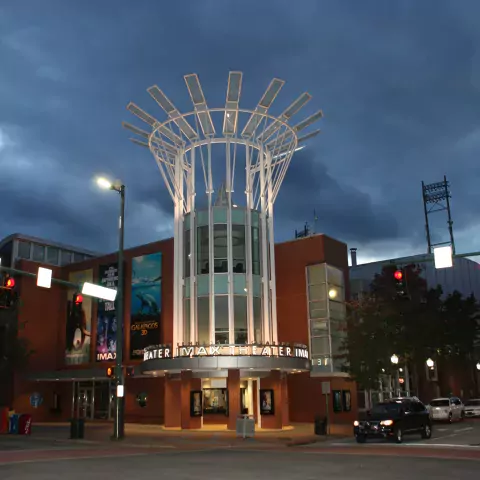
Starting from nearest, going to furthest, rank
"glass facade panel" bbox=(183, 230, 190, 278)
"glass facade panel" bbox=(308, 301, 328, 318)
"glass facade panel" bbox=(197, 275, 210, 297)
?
"glass facade panel" bbox=(197, 275, 210, 297)
"glass facade panel" bbox=(183, 230, 190, 278)
"glass facade panel" bbox=(308, 301, 328, 318)

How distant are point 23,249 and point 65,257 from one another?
4.54 metres

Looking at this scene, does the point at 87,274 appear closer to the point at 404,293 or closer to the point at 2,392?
the point at 2,392

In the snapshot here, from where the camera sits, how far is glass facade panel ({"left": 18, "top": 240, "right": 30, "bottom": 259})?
177 ft

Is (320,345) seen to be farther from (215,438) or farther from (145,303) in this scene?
(215,438)

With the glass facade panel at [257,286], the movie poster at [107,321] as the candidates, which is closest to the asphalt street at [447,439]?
the glass facade panel at [257,286]

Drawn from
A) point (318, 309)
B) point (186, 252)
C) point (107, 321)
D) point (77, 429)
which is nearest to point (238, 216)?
point (186, 252)

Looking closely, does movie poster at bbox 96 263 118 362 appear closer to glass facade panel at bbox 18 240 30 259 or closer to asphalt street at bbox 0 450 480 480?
glass facade panel at bbox 18 240 30 259

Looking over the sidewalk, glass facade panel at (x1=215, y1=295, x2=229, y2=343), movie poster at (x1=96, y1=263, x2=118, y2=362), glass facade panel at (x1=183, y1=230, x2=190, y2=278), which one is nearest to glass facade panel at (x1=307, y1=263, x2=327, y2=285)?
glass facade panel at (x1=215, y1=295, x2=229, y2=343)

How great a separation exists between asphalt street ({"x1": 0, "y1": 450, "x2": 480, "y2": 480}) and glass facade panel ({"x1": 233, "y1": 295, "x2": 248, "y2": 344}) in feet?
55.9

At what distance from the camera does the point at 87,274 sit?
5209 cm

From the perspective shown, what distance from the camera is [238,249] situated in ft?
129

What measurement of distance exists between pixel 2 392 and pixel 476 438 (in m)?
39.5

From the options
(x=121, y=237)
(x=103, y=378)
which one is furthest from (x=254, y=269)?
(x=103, y=378)

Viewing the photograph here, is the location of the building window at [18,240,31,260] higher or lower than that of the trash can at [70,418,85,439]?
higher
